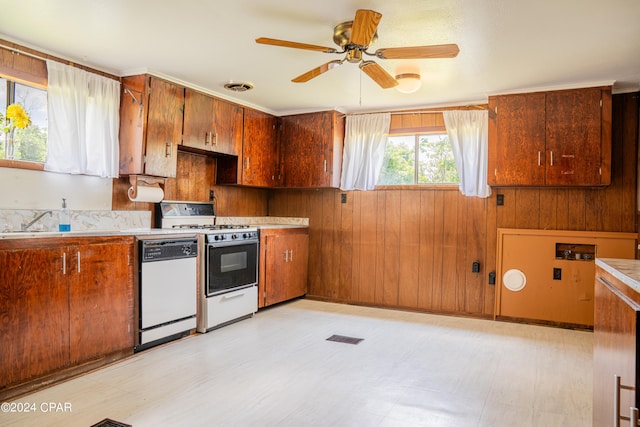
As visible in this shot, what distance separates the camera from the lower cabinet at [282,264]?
Answer: 464cm

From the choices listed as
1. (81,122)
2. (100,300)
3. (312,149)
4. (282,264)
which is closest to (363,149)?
(312,149)

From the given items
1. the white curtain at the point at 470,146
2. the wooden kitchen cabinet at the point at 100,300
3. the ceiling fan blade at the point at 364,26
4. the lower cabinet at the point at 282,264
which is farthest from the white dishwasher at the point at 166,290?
the white curtain at the point at 470,146

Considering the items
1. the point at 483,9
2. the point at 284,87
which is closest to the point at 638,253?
the point at 483,9

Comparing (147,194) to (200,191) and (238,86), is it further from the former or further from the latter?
(238,86)

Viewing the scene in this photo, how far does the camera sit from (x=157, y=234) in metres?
3.41

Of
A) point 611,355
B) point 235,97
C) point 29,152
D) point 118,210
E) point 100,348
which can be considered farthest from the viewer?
point 235,97

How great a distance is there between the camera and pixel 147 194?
12.5 feet

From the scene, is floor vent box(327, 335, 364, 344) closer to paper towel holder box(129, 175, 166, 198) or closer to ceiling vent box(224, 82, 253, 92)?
paper towel holder box(129, 175, 166, 198)

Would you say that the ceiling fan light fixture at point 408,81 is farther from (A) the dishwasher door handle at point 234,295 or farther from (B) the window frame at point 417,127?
(A) the dishwasher door handle at point 234,295

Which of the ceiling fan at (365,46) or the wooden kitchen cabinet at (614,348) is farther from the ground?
the ceiling fan at (365,46)

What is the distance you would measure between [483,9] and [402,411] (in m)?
2.38

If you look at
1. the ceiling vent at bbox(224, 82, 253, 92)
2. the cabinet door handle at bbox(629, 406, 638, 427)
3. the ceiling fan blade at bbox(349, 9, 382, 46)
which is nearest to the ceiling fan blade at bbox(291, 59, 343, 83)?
the ceiling fan blade at bbox(349, 9, 382, 46)

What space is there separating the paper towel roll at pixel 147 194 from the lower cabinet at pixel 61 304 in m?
0.69

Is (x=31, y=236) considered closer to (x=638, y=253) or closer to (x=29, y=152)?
(x=29, y=152)
